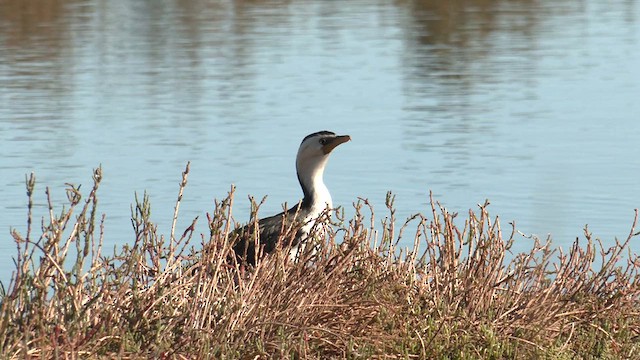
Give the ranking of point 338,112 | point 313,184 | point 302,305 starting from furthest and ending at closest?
point 338,112
point 313,184
point 302,305

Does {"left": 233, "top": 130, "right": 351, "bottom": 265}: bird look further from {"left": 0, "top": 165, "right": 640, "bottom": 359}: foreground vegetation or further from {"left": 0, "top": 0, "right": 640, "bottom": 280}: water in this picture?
{"left": 0, "top": 0, "right": 640, "bottom": 280}: water

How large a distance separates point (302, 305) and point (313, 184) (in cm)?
238

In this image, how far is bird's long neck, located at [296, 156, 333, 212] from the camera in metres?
9.12

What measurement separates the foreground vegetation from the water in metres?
4.46

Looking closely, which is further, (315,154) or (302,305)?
(315,154)

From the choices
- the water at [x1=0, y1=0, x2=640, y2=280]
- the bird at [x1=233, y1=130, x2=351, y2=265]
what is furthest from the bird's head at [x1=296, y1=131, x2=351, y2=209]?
the water at [x1=0, y1=0, x2=640, y2=280]

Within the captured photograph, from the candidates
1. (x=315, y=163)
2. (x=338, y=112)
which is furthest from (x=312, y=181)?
(x=338, y=112)

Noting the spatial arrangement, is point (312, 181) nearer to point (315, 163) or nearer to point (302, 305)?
point (315, 163)

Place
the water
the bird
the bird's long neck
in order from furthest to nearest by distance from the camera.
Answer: the water → the bird's long neck → the bird

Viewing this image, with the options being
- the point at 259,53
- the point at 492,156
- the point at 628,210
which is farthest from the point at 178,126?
the point at 259,53

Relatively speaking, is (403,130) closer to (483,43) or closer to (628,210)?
(628,210)

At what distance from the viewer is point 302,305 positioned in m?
6.97

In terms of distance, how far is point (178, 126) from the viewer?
773 inches

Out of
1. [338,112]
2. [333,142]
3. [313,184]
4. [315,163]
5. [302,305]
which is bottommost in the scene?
[338,112]
